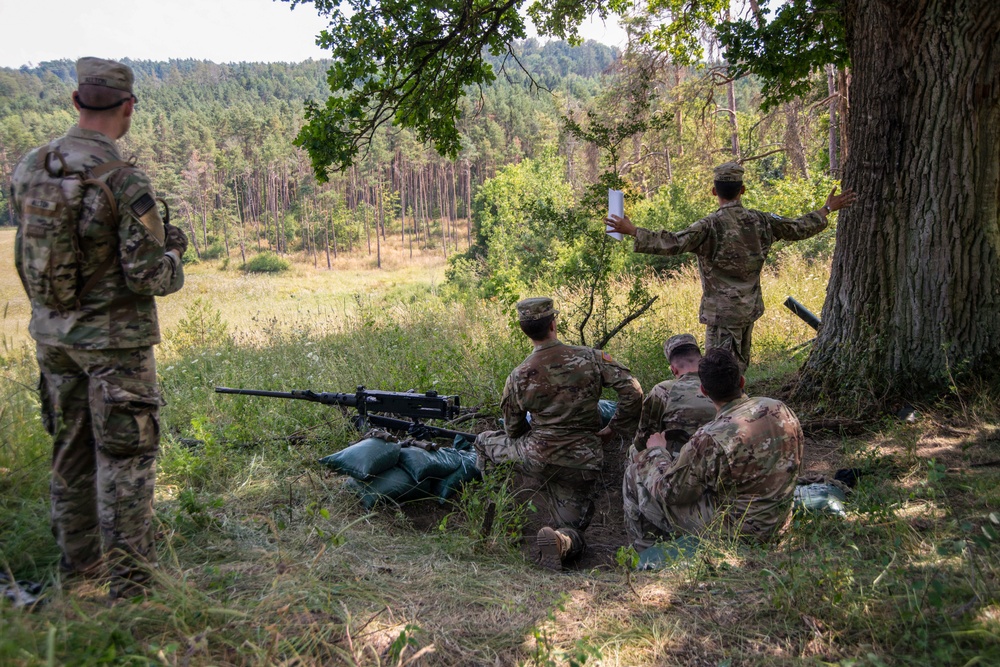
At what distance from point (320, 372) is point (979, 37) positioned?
653 cm

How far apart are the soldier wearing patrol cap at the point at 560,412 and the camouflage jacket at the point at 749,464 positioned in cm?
98

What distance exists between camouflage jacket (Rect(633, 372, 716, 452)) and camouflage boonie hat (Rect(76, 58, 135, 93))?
134 inches

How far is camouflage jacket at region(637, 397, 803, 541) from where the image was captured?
138 inches

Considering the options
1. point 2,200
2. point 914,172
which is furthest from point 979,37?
point 2,200

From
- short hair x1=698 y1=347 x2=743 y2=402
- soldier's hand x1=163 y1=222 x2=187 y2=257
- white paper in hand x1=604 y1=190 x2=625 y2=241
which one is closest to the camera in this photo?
soldier's hand x1=163 y1=222 x2=187 y2=257

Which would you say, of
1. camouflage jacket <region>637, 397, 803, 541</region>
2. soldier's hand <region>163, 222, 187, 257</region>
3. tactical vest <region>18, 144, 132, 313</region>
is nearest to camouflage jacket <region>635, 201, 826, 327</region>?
camouflage jacket <region>637, 397, 803, 541</region>

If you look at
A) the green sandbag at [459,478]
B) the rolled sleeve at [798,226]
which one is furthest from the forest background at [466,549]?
the rolled sleeve at [798,226]

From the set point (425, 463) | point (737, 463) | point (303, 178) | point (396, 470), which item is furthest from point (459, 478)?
point (303, 178)

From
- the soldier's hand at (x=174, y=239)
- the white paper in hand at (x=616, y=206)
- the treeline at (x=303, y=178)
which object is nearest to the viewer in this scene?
the soldier's hand at (x=174, y=239)

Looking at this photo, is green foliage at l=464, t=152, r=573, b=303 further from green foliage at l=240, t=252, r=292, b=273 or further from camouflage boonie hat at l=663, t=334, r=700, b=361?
green foliage at l=240, t=252, r=292, b=273

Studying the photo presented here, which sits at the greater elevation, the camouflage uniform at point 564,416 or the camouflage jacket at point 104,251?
the camouflage jacket at point 104,251

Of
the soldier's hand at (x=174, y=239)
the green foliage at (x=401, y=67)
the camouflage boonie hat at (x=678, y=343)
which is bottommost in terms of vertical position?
the camouflage boonie hat at (x=678, y=343)

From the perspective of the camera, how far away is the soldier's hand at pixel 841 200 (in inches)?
222

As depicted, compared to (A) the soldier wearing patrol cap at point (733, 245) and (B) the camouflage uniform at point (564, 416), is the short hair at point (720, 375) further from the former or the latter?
(A) the soldier wearing patrol cap at point (733, 245)
